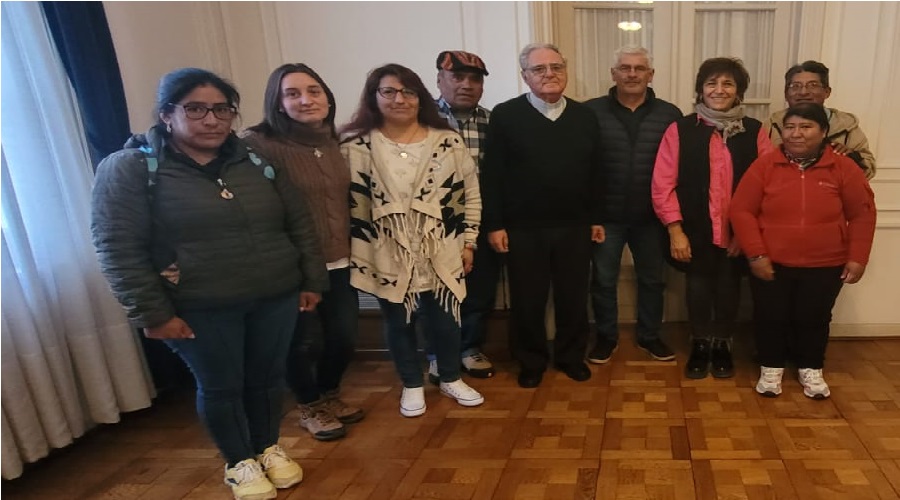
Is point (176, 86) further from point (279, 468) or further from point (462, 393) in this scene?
point (462, 393)

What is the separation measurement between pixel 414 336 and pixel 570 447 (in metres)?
0.66

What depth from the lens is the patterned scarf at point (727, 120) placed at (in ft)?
7.18

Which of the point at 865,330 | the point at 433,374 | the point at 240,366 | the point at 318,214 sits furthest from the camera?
the point at 865,330

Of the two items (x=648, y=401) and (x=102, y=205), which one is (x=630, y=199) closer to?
(x=648, y=401)

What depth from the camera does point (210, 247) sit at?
59.9 inches

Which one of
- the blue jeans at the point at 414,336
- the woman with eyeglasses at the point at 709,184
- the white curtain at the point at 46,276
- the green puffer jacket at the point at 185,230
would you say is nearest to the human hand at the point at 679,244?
the woman with eyeglasses at the point at 709,184

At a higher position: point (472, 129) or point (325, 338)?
point (472, 129)

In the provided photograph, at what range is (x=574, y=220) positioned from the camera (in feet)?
7.47

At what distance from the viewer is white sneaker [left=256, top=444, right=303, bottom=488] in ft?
5.92

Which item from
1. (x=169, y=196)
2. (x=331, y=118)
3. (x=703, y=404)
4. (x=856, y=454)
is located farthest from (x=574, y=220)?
(x=169, y=196)

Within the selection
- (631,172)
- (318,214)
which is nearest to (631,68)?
(631,172)

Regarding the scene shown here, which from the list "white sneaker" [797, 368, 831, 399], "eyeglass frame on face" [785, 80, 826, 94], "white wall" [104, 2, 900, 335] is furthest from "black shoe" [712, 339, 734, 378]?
"eyeglass frame on face" [785, 80, 826, 94]

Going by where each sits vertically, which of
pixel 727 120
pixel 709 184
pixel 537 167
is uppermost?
pixel 727 120

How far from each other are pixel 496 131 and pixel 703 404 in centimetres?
122
